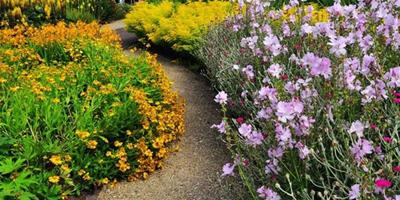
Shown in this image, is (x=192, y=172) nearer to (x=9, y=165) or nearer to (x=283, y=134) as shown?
(x=9, y=165)

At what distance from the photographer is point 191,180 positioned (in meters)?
4.01

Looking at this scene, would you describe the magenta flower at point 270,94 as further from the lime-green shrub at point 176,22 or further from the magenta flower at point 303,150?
the lime-green shrub at point 176,22

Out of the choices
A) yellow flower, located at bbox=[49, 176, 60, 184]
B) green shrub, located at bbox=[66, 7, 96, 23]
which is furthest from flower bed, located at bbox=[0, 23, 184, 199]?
green shrub, located at bbox=[66, 7, 96, 23]

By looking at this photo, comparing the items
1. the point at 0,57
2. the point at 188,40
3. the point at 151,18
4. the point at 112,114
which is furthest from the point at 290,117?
the point at 151,18

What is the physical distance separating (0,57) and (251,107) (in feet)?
10.5

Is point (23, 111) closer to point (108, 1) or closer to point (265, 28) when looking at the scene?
point (265, 28)

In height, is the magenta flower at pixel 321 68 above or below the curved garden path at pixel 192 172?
above

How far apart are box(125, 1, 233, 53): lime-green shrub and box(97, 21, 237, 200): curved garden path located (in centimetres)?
170

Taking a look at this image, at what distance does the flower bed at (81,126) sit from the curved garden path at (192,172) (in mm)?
106

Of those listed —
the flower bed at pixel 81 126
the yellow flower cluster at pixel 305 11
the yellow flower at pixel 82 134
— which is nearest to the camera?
the flower bed at pixel 81 126

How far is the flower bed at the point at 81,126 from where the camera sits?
366cm

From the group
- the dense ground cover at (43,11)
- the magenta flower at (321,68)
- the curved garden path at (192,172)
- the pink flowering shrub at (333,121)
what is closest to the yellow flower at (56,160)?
the curved garden path at (192,172)

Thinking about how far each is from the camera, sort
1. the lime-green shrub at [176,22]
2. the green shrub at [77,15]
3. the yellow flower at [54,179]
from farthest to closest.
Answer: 1. the green shrub at [77,15]
2. the lime-green shrub at [176,22]
3. the yellow flower at [54,179]

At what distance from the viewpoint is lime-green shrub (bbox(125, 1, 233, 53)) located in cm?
712
